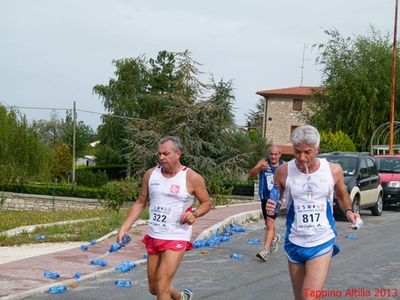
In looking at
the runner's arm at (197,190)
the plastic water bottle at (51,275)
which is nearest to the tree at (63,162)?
the plastic water bottle at (51,275)

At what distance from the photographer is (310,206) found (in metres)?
5.98

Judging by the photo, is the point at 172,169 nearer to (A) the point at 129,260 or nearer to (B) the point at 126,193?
(A) the point at 129,260

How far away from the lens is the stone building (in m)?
67.7

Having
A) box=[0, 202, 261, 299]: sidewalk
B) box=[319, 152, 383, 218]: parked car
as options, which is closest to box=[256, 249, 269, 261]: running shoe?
box=[0, 202, 261, 299]: sidewalk

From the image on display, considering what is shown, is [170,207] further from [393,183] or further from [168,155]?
[393,183]

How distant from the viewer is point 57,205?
122ft

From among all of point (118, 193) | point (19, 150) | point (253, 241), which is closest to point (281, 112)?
point (19, 150)

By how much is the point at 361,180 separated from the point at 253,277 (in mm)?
9813

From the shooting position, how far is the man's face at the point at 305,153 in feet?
19.5

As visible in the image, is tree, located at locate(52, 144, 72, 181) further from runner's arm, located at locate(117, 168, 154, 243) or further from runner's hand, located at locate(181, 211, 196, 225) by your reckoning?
runner's hand, located at locate(181, 211, 196, 225)

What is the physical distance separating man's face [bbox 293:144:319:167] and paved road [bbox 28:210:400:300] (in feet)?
9.59

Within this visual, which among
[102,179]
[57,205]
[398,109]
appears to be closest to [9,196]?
[57,205]

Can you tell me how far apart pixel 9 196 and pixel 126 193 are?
64.7 ft

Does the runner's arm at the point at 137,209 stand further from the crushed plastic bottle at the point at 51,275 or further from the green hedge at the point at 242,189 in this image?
the green hedge at the point at 242,189
